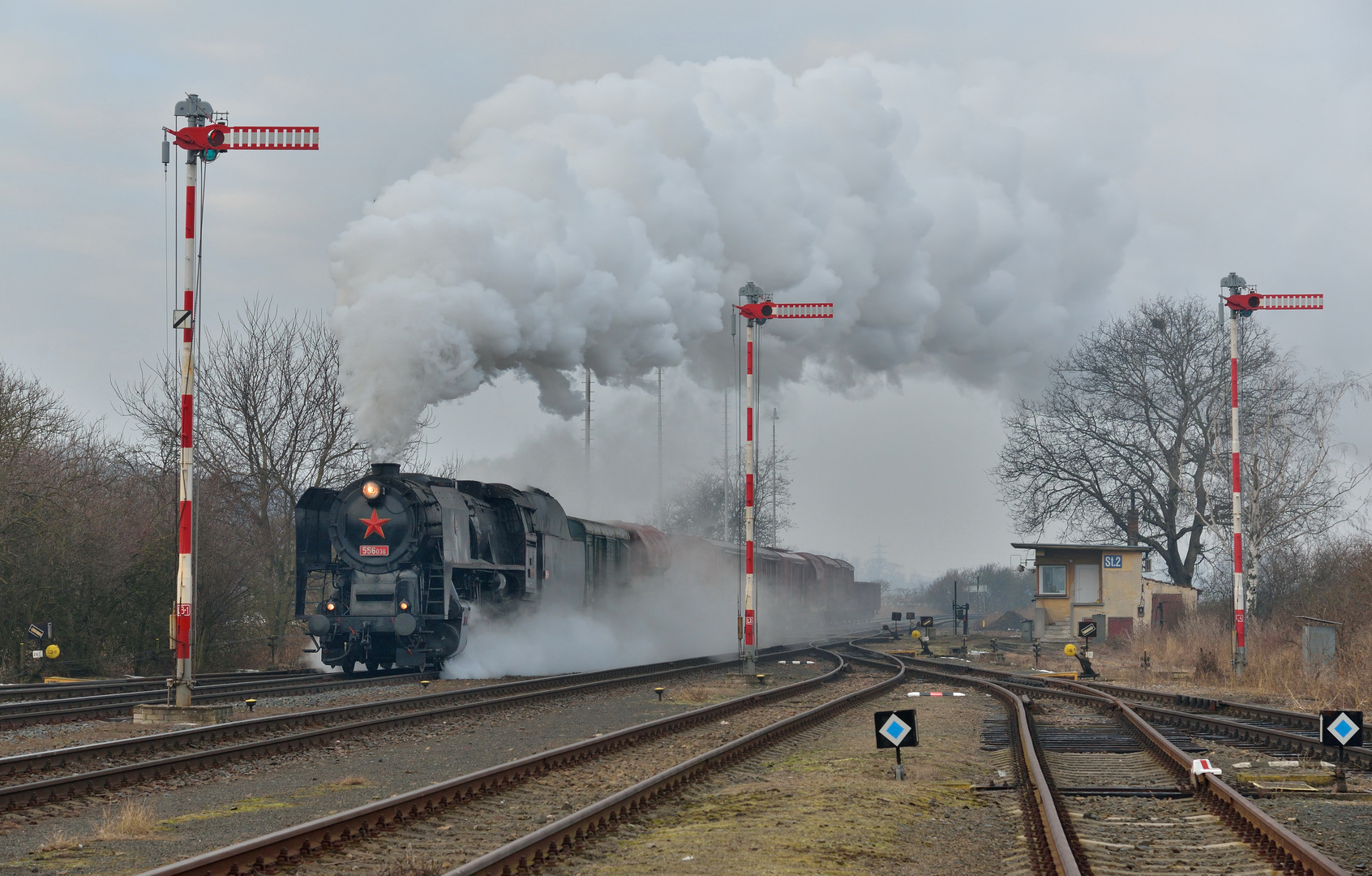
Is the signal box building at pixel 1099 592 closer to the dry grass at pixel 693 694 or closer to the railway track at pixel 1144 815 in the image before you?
the dry grass at pixel 693 694

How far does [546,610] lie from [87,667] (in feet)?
29.8

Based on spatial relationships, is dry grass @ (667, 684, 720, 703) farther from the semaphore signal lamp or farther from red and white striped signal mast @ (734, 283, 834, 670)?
the semaphore signal lamp

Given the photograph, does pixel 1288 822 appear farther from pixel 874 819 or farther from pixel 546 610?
pixel 546 610

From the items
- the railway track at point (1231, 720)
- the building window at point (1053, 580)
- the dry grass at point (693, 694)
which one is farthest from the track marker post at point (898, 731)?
the building window at point (1053, 580)

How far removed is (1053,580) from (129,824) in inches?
1441

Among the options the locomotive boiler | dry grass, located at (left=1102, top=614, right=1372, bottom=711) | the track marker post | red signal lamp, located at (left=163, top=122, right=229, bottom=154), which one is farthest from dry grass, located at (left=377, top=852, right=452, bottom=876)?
dry grass, located at (left=1102, top=614, right=1372, bottom=711)

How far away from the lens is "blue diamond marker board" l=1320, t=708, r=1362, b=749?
11.1 m

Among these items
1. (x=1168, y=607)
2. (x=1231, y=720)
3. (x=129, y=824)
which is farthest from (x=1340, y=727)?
(x=1168, y=607)

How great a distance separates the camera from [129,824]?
808 centimetres

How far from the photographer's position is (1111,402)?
40750 mm

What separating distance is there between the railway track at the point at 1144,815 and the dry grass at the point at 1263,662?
4.73 metres

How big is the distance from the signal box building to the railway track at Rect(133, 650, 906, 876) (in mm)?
26347

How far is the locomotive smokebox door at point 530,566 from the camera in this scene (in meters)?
22.8

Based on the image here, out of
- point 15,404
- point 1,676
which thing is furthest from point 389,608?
point 15,404
